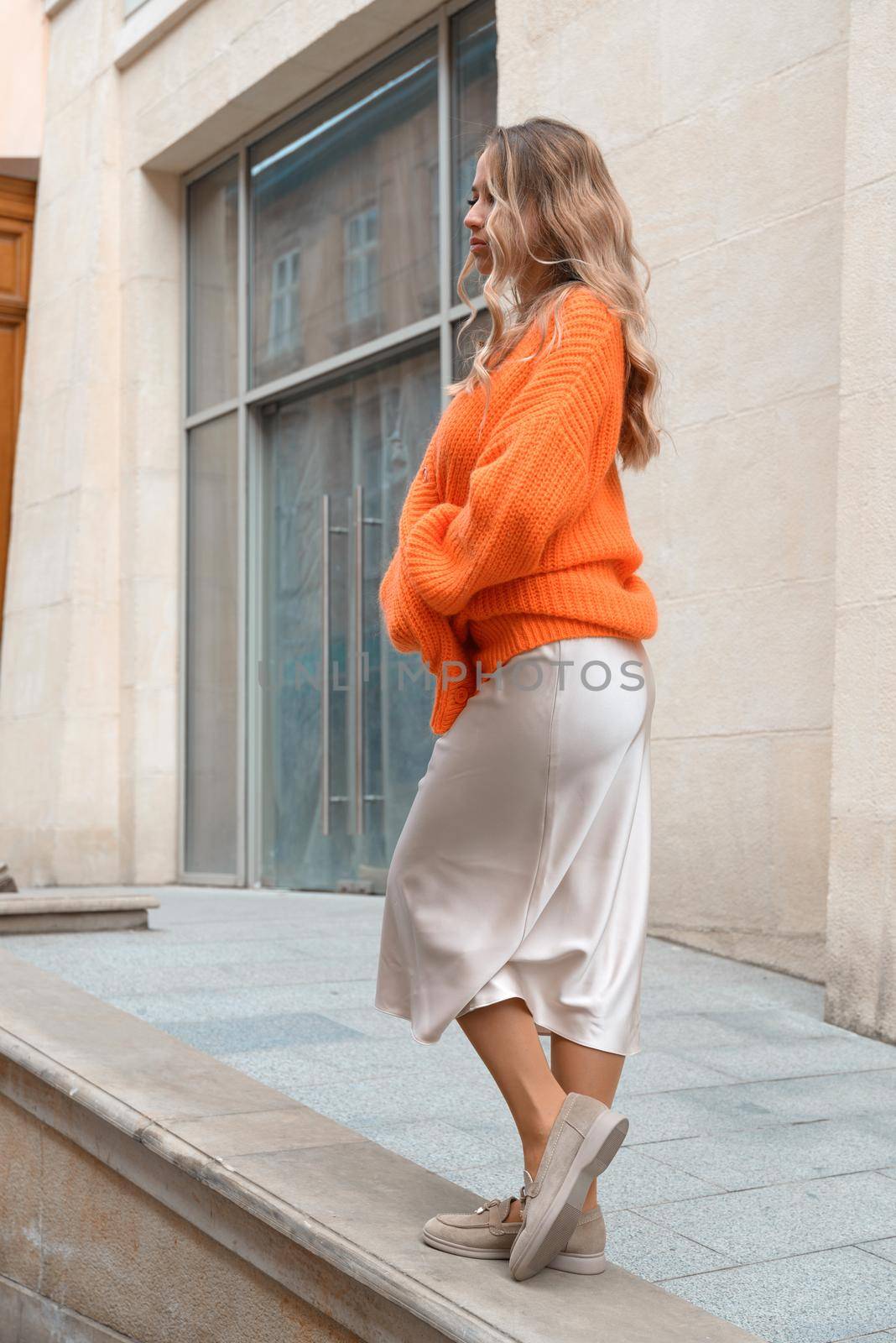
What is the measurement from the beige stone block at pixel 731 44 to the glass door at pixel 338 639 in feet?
8.16

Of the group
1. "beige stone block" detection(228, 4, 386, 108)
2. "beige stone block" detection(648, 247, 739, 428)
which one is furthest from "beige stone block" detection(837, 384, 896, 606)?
"beige stone block" detection(228, 4, 386, 108)

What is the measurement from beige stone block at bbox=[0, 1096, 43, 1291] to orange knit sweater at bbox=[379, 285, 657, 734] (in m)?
2.04

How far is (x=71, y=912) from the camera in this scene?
633 centimetres

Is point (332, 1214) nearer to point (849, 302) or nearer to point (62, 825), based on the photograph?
A: point (849, 302)

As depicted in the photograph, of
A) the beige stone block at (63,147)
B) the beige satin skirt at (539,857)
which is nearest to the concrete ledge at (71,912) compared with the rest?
the beige satin skirt at (539,857)

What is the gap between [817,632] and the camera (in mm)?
5629

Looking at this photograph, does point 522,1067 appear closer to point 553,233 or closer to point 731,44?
point 553,233

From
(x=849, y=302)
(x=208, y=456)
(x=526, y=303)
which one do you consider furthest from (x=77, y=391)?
(x=526, y=303)

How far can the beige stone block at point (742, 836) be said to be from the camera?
5.62m

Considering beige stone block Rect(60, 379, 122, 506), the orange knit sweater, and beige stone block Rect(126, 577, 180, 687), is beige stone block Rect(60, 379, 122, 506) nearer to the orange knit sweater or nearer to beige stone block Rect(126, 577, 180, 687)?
beige stone block Rect(126, 577, 180, 687)

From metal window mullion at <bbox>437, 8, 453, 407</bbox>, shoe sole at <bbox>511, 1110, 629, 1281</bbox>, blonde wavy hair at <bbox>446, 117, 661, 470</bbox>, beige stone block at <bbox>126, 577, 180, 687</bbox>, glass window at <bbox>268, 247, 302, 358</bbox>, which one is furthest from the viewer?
beige stone block at <bbox>126, 577, 180, 687</bbox>

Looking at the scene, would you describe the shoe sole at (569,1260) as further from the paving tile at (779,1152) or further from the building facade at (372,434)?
the building facade at (372,434)

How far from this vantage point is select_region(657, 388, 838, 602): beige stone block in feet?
18.6

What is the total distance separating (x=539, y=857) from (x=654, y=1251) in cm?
101
